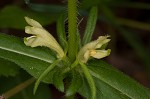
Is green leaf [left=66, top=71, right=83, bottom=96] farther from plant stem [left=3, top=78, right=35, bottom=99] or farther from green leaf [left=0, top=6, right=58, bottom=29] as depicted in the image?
green leaf [left=0, top=6, right=58, bottom=29]

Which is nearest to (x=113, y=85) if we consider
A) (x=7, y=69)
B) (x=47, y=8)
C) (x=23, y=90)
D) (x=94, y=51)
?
(x=94, y=51)

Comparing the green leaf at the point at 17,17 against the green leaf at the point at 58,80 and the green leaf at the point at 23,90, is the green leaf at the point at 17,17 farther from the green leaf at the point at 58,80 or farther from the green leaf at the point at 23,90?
the green leaf at the point at 58,80

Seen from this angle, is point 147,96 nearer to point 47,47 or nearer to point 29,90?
point 47,47

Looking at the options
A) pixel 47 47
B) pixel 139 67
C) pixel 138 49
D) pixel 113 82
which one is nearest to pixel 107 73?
pixel 113 82

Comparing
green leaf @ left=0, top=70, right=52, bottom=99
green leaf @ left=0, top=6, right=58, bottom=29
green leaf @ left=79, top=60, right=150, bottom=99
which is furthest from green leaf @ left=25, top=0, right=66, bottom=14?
green leaf @ left=79, top=60, right=150, bottom=99

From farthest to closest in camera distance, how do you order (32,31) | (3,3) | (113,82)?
(3,3) → (113,82) → (32,31)

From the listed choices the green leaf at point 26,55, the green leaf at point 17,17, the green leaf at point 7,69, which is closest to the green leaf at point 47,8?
the green leaf at point 17,17
